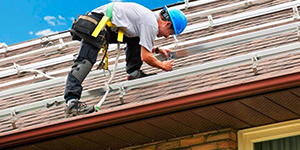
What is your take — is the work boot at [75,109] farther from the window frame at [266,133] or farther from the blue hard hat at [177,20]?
the window frame at [266,133]

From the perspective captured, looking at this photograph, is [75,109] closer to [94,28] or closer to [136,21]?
[94,28]

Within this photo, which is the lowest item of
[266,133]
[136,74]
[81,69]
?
[266,133]

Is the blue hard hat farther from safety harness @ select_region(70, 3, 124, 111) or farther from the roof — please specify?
safety harness @ select_region(70, 3, 124, 111)

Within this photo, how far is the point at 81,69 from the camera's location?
6461 millimetres

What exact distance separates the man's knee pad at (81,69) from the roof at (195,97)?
515 mm

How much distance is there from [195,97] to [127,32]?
4.41ft

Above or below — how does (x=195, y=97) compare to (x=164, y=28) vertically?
below

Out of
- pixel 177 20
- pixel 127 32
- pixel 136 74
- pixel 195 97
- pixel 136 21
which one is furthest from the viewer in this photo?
pixel 136 74

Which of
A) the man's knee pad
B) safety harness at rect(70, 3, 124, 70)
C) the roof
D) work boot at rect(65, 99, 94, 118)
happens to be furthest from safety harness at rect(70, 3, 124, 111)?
the roof

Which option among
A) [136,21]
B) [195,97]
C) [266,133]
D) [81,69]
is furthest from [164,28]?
[266,133]

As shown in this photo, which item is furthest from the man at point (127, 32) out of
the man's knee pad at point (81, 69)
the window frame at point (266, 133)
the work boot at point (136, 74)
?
the window frame at point (266, 133)

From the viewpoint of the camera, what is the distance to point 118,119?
19.5 feet

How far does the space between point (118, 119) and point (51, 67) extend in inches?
Answer: 137

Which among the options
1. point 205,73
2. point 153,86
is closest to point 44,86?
point 153,86
